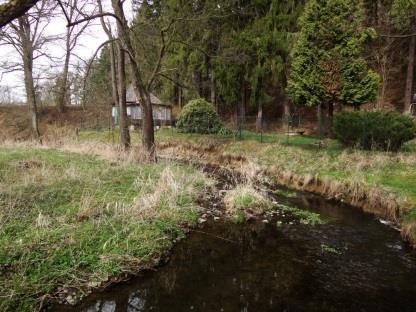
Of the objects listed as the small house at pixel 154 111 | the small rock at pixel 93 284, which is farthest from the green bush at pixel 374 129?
the small house at pixel 154 111

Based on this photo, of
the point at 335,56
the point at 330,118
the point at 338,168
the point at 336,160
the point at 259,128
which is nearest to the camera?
the point at 338,168

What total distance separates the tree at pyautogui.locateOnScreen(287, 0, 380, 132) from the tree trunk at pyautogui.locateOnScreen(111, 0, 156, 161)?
7.05 m

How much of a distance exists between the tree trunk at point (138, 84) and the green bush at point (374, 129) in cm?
731

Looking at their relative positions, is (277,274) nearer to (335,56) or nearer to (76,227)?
(76,227)

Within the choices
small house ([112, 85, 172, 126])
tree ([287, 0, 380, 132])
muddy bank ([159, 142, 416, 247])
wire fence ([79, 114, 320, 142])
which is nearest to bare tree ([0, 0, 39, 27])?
muddy bank ([159, 142, 416, 247])

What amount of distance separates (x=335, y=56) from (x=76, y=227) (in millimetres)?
→ 12414

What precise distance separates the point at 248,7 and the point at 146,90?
1231 centimetres

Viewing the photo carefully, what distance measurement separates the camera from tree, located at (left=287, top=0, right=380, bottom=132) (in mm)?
13086

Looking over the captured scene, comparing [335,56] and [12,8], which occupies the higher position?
[335,56]

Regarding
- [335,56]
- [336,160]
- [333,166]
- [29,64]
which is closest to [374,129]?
[336,160]

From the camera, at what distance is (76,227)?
16.8 ft

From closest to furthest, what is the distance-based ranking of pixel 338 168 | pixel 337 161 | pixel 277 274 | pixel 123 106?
pixel 277 274 < pixel 338 168 < pixel 337 161 < pixel 123 106

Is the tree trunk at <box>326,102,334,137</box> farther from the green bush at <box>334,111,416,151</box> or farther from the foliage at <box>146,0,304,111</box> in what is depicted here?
the foliage at <box>146,0,304,111</box>

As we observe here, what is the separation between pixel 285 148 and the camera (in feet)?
43.7
